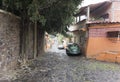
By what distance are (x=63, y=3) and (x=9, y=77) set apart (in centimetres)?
505

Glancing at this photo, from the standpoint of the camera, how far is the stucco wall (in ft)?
54.6

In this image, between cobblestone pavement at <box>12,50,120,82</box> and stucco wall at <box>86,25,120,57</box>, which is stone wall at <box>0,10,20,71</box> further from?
stucco wall at <box>86,25,120,57</box>

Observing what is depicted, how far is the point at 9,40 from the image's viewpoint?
991 centimetres

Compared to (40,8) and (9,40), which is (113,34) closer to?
(40,8)

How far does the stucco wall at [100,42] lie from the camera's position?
1664 cm

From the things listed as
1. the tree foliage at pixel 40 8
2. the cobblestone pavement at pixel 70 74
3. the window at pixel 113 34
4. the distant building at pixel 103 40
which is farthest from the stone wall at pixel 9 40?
the window at pixel 113 34

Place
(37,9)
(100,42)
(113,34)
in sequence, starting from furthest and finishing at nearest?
(100,42), (113,34), (37,9)

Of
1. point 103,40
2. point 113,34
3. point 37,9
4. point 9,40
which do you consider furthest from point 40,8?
point 113,34

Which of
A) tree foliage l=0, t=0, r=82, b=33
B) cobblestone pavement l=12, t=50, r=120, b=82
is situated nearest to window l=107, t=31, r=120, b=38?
cobblestone pavement l=12, t=50, r=120, b=82

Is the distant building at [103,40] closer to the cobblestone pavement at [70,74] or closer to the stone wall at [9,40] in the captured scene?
the cobblestone pavement at [70,74]

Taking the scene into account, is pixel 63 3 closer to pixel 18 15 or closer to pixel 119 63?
pixel 18 15

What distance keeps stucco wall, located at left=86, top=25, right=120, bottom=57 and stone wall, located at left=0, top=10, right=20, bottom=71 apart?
27.1ft

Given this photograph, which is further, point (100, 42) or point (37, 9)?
point (100, 42)

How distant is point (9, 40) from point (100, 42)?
32.5ft
